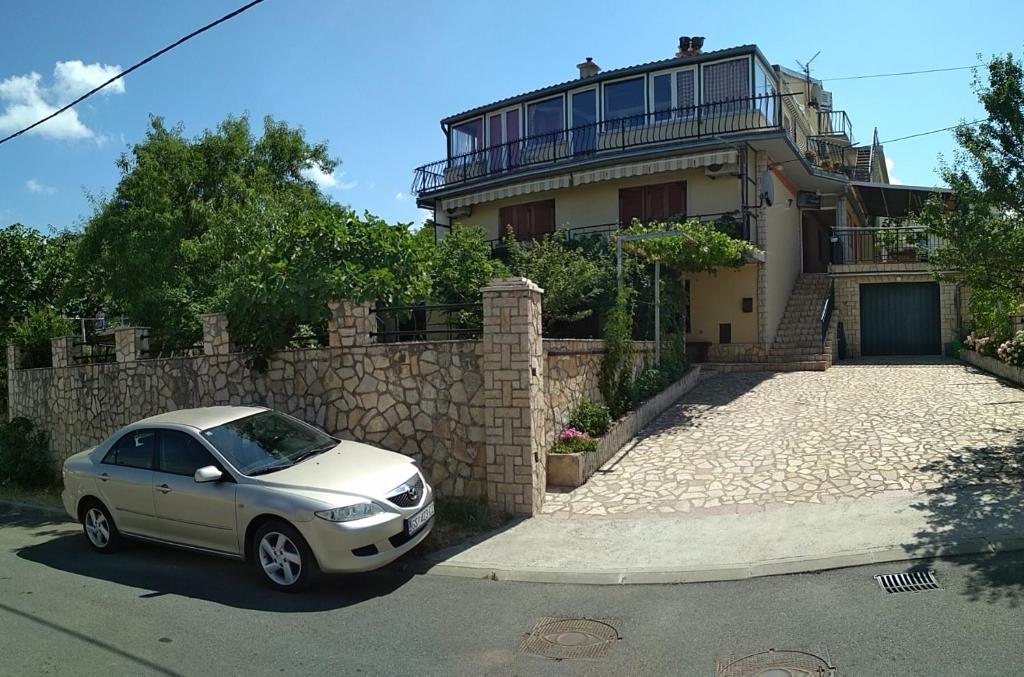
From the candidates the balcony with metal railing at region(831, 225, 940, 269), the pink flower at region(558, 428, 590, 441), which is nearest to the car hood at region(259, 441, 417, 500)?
the pink flower at region(558, 428, 590, 441)

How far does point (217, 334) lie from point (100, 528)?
3.91 metres

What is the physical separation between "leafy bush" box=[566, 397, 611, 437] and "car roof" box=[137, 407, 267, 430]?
4.26m

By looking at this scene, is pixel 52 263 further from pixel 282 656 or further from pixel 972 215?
pixel 972 215

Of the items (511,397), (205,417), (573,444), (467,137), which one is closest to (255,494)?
(205,417)

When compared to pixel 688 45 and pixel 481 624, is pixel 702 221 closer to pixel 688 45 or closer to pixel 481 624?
pixel 688 45

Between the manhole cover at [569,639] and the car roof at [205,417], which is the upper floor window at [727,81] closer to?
the car roof at [205,417]

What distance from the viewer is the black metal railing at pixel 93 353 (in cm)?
1497

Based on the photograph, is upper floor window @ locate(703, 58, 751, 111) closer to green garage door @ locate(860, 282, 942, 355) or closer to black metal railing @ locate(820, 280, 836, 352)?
black metal railing @ locate(820, 280, 836, 352)

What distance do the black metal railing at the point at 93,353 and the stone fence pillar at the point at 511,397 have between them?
10381 mm

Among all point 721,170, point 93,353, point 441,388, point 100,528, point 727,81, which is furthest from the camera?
point 727,81

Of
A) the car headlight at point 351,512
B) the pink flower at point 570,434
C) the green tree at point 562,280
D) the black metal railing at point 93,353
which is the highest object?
the green tree at point 562,280

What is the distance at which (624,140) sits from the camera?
18.9 m

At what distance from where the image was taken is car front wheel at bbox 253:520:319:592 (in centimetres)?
629

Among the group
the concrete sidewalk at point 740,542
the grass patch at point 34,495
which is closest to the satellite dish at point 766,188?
the concrete sidewalk at point 740,542
